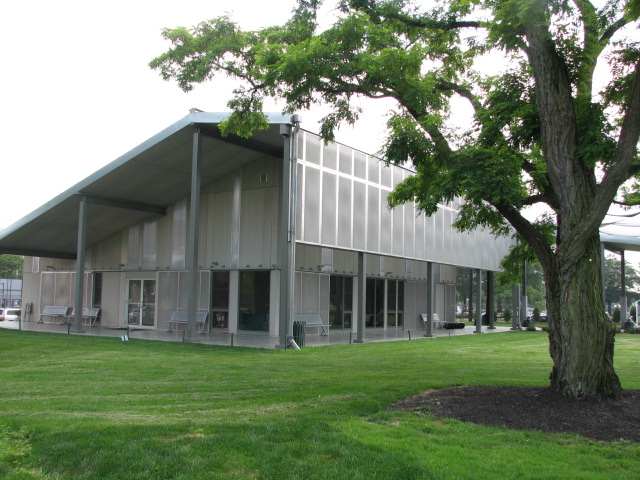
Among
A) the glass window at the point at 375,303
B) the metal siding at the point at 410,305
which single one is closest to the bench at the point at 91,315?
the glass window at the point at 375,303

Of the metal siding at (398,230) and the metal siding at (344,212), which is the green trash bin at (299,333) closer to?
the metal siding at (344,212)

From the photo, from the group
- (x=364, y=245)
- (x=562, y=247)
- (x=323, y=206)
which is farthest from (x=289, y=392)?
(x=364, y=245)

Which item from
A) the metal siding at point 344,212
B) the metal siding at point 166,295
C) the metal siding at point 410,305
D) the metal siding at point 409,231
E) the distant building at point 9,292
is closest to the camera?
the metal siding at point 344,212

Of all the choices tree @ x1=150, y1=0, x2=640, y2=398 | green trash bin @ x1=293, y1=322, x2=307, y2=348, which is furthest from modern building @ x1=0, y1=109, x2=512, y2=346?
tree @ x1=150, y1=0, x2=640, y2=398

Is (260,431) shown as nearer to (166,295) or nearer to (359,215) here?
(359,215)

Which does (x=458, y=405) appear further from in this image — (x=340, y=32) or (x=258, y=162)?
(x=258, y=162)

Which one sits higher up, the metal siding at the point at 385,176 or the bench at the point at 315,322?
the metal siding at the point at 385,176

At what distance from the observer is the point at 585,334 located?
818cm

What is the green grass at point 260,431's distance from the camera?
544cm

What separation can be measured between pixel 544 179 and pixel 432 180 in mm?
2018

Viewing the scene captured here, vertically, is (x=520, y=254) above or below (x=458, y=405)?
above

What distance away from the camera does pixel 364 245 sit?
21.6 meters

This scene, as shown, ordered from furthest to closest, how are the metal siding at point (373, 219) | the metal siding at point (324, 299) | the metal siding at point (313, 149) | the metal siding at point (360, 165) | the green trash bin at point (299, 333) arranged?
1. the metal siding at point (324, 299)
2. the metal siding at point (373, 219)
3. the metal siding at point (360, 165)
4. the metal siding at point (313, 149)
5. the green trash bin at point (299, 333)

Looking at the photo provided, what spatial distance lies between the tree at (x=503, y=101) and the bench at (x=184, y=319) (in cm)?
1304
